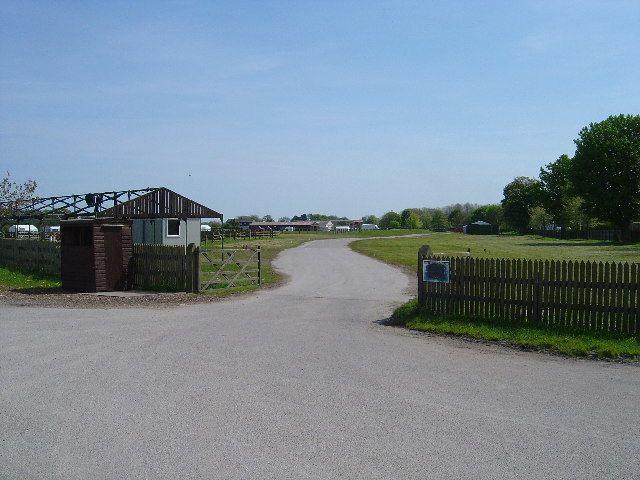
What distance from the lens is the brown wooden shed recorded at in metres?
20.9

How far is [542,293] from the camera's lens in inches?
462

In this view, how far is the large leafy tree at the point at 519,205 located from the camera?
13125cm

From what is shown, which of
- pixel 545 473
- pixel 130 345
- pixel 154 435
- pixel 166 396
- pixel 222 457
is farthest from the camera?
pixel 130 345

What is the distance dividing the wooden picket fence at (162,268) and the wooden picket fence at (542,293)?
9.55 m

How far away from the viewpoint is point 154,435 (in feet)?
20.2

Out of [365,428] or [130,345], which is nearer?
[365,428]

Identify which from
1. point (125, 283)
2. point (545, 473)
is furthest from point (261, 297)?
point (545, 473)

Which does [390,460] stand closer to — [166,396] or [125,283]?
[166,396]

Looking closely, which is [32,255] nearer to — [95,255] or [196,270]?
A: [95,255]

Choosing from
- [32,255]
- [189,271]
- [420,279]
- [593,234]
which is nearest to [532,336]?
[420,279]

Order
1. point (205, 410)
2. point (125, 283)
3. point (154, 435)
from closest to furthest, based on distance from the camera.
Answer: point (154, 435) < point (205, 410) < point (125, 283)

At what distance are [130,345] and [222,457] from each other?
6115 millimetres

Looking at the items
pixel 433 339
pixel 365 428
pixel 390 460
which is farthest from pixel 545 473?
pixel 433 339

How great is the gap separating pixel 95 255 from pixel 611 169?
67.8 metres
